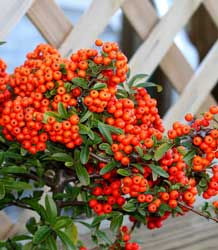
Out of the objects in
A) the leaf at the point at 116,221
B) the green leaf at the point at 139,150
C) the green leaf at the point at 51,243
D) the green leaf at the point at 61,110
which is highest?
the green leaf at the point at 139,150

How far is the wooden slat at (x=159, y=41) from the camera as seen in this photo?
1.42 meters

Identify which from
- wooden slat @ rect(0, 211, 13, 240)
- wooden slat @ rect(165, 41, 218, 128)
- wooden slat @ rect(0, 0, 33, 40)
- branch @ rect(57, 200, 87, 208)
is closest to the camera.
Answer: branch @ rect(57, 200, 87, 208)

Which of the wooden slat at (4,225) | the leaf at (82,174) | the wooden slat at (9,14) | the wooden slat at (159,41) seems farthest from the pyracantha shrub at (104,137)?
the wooden slat at (159,41)

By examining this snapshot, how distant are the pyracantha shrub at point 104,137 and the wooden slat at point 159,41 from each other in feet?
1.98

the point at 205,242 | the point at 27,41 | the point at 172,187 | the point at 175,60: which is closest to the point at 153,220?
the point at 172,187

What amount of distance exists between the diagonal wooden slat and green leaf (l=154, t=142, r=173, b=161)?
74 cm

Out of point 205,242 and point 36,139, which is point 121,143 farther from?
point 205,242

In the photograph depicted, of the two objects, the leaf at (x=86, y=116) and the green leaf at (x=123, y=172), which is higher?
the leaf at (x=86, y=116)

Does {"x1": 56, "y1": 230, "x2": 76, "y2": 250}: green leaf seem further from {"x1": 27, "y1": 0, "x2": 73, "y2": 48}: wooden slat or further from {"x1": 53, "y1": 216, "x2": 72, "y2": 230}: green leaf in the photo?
{"x1": 27, "y1": 0, "x2": 73, "y2": 48}: wooden slat

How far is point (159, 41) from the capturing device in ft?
4.69

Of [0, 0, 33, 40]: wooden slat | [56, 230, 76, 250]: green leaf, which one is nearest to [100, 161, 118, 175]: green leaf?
[56, 230, 76, 250]: green leaf

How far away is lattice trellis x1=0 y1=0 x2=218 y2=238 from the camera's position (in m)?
1.26

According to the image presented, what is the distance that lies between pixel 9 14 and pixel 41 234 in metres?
0.56

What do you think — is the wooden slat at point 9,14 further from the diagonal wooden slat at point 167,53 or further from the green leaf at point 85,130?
the green leaf at point 85,130
